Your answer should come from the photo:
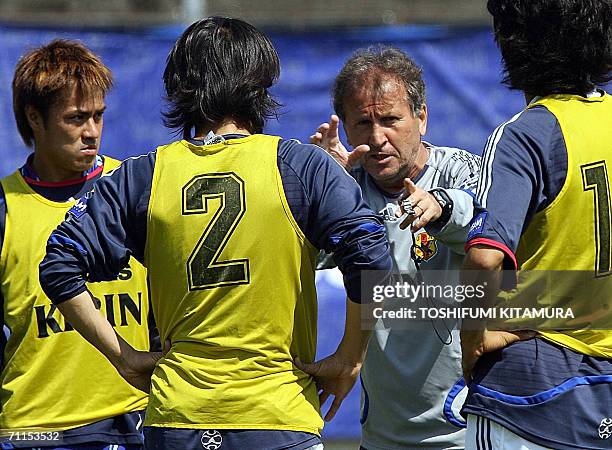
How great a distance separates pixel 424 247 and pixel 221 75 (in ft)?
3.41

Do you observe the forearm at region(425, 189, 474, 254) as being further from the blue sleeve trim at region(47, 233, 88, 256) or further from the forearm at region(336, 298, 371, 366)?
the blue sleeve trim at region(47, 233, 88, 256)

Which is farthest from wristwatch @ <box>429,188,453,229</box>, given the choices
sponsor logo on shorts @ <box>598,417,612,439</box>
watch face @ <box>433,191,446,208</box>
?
sponsor logo on shorts @ <box>598,417,612,439</box>

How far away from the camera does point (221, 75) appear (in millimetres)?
2828

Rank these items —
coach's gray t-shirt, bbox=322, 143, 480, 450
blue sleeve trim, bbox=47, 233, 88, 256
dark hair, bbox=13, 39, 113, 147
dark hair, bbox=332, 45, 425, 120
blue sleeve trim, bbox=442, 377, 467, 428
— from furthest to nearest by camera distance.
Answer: dark hair, bbox=13, 39, 113, 147
dark hair, bbox=332, 45, 425, 120
coach's gray t-shirt, bbox=322, 143, 480, 450
blue sleeve trim, bbox=442, 377, 467, 428
blue sleeve trim, bbox=47, 233, 88, 256

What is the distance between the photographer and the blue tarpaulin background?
604 centimetres

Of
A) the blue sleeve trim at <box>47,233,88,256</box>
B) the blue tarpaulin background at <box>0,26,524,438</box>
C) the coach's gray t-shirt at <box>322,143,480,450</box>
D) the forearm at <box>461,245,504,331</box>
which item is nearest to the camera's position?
the forearm at <box>461,245,504,331</box>

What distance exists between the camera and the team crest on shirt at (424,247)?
3.46 m

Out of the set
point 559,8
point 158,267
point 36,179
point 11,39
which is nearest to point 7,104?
point 11,39

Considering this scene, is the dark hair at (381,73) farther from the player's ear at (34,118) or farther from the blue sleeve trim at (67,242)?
the blue sleeve trim at (67,242)

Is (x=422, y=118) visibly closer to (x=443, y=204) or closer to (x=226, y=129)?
(x=443, y=204)

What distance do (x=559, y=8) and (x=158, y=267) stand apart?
1.31m

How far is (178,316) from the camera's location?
108 inches

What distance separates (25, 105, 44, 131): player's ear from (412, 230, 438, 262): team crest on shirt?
1.55 meters

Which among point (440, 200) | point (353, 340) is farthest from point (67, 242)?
point (440, 200)
